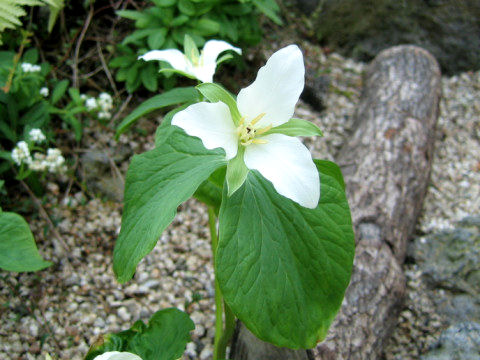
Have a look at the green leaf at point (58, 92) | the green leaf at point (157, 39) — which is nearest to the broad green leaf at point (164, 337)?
the green leaf at point (58, 92)

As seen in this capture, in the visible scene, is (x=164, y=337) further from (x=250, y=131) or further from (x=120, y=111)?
(x=120, y=111)

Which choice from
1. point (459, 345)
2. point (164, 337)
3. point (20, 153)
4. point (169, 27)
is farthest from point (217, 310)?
point (169, 27)

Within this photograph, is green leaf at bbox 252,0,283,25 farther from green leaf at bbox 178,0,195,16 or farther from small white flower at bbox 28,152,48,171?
small white flower at bbox 28,152,48,171

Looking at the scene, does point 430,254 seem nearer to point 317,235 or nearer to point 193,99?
point 317,235

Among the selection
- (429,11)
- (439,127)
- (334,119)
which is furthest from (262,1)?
(429,11)

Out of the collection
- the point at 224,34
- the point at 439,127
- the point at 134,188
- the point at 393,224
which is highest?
the point at 134,188

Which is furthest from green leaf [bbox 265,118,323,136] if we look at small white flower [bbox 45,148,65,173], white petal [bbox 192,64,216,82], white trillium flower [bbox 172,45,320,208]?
small white flower [bbox 45,148,65,173]

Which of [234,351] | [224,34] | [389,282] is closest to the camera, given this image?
[234,351]
